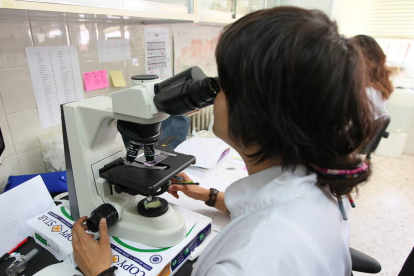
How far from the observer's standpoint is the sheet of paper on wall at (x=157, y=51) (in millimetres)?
1558

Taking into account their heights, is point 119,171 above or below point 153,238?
above

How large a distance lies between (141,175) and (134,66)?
950mm

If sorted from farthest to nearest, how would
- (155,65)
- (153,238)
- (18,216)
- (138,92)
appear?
(155,65)
(18,216)
(153,238)
(138,92)

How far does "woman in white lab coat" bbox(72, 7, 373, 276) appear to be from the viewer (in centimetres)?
44

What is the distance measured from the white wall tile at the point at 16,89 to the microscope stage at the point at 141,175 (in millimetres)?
554

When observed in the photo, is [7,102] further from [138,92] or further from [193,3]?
[193,3]

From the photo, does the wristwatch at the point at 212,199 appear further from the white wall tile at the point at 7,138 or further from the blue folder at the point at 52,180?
the white wall tile at the point at 7,138

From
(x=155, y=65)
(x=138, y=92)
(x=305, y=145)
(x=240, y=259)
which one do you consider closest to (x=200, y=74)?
(x=138, y=92)

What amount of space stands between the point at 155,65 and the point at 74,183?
1030 mm

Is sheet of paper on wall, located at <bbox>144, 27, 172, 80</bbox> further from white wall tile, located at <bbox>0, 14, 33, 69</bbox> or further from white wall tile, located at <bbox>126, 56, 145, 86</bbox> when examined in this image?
white wall tile, located at <bbox>0, 14, 33, 69</bbox>

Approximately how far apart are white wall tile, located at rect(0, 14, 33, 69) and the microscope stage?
0.60m

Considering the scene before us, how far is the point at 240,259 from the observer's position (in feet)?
1.49

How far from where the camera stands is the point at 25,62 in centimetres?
104

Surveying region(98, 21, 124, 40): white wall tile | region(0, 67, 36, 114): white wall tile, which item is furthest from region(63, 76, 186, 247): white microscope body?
region(98, 21, 124, 40): white wall tile
